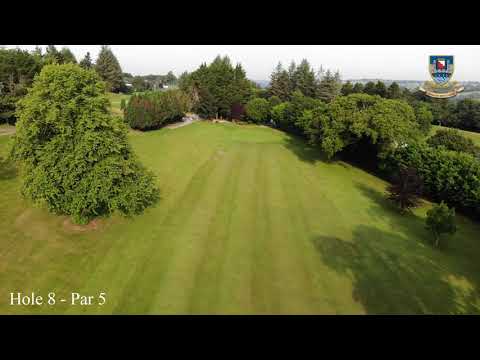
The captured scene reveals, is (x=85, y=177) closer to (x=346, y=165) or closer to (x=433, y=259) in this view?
(x=433, y=259)

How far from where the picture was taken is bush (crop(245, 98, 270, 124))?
6525cm

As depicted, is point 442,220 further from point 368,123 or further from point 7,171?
point 7,171

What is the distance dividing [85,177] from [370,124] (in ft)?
96.6

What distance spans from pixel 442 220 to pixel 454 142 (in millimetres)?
21559

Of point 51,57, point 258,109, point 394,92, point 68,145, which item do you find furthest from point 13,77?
point 394,92

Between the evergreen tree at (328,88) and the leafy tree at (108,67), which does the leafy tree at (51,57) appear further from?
the evergreen tree at (328,88)

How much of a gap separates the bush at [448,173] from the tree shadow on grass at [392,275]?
8.36 m

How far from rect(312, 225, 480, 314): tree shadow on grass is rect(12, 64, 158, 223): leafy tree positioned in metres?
14.9

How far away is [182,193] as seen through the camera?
1052 inches

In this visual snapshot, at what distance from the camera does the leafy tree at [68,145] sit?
17.9 meters

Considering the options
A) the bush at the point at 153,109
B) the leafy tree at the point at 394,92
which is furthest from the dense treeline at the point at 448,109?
the bush at the point at 153,109

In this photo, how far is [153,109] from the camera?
2013 inches

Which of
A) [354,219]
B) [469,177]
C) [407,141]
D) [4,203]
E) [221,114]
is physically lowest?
[354,219]

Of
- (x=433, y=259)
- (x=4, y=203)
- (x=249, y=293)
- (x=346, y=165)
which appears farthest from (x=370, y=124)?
(x=4, y=203)
